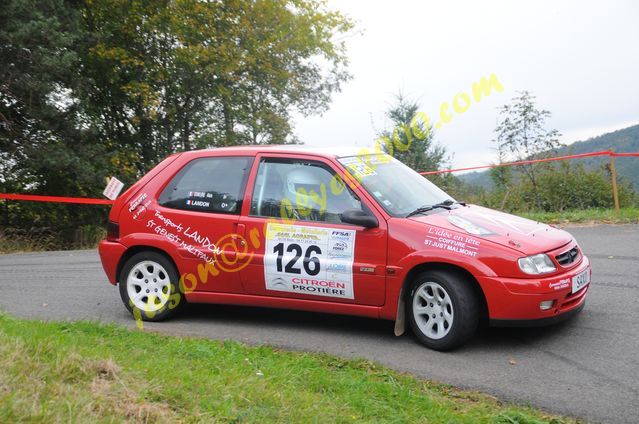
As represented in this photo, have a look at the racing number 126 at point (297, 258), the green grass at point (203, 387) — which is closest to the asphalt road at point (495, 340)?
the green grass at point (203, 387)

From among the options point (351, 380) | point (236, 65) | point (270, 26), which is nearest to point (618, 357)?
point (351, 380)

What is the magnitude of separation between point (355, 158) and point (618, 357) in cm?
294

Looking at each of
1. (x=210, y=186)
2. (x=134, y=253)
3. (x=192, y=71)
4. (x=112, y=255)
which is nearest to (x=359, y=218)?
(x=210, y=186)

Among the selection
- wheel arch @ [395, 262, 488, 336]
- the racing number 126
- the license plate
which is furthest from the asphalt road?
the racing number 126

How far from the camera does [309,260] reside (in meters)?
5.97

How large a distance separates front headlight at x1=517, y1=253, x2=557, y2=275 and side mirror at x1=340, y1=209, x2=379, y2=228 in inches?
50.2

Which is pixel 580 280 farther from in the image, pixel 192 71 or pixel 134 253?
pixel 192 71

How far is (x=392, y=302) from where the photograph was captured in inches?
225

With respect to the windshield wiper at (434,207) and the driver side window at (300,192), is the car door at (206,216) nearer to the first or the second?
the driver side window at (300,192)

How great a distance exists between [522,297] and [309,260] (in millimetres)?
1895

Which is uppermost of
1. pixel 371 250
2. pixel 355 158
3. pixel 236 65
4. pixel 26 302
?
pixel 236 65

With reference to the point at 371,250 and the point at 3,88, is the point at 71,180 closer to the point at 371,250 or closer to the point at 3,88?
the point at 3,88

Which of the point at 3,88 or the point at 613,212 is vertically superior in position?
the point at 3,88

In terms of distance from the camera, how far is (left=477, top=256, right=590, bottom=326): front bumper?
528 cm
